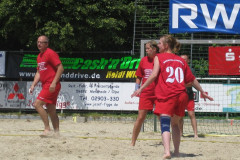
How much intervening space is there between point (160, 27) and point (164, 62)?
10.3 metres

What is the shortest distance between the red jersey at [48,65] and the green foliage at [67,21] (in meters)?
6.95

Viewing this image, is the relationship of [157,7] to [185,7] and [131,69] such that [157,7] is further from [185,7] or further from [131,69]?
[185,7]

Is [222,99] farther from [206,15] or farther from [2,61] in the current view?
[2,61]

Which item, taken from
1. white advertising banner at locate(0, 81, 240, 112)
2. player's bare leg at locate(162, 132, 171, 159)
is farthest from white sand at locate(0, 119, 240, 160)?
white advertising banner at locate(0, 81, 240, 112)

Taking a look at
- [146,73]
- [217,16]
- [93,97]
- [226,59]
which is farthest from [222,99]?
[146,73]

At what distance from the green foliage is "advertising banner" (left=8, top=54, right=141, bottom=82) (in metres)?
0.51

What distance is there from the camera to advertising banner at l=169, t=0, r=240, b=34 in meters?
12.2

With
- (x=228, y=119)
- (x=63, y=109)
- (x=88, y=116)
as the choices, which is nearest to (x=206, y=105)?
(x=228, y=119)

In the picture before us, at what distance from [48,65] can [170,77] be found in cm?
311

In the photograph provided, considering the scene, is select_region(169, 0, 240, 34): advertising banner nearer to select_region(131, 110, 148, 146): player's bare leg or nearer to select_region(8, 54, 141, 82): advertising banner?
select_region(8, 54, 141, 82): advertising banner

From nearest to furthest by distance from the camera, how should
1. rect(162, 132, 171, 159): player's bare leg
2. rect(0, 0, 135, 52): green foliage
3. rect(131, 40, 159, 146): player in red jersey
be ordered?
rect(162, 132, 171, 159): player's bare leg
rect(131, 40, 159, 146): player in red jersey
rect(0, 0, 135, 52): green foliage

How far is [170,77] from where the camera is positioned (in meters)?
6.09

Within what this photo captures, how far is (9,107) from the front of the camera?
16.0 meters

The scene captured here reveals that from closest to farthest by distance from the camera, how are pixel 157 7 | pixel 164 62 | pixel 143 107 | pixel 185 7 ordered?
pixel 164 62
pixel 143 107
pixel 185 7
pixel 157 7
